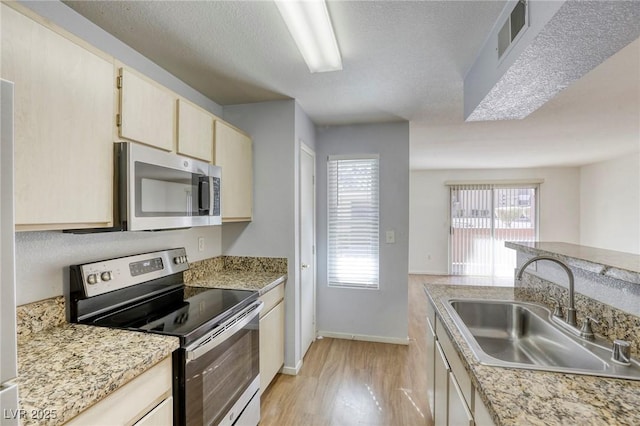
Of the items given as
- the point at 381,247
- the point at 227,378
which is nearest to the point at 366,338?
the point at 381,247

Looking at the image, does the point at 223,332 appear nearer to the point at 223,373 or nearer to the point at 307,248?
the point at 223,373

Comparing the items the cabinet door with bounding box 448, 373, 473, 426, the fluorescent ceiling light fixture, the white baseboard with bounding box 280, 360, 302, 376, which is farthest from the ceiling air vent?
the white baseboard with bounding box 280, 360, 302, 376

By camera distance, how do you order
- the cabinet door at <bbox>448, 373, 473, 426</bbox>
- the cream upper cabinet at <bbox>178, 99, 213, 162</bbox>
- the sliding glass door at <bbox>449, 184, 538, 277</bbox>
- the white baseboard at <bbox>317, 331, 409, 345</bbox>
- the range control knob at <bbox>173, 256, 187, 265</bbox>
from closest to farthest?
the cabinet door at <bbox>448, 373, 473, 426</bbox> → the cream upper cabinet at <bbox>178, 99, 213, 162</bbox> → the range control knob at <bbox>173, 256, 187, 265</bbox> → the white baseboard at <bbox>317, 331, 409, 345</bbox> → the sliding glass door at <bbox>449, 184, 538, 277</bbox>

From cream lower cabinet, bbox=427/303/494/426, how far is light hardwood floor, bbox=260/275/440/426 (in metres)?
0.37

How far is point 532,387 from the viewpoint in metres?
0.90

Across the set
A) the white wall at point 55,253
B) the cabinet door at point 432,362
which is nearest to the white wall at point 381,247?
the cabinet door at point 432,362

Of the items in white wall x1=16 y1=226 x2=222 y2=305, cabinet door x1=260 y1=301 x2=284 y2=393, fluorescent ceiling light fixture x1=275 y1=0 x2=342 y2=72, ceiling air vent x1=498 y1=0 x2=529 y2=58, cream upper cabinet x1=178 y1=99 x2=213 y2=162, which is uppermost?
fluorescent ceiling light fixture x1=275 y1=0 x2=342 y2=72

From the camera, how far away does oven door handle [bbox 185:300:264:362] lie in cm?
130

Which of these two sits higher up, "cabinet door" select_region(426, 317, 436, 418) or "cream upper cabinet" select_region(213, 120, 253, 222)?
"cream upper cabinet" select_region(213, 120, 253, 222)

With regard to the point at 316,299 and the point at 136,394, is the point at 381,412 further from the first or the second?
the point at 136,394

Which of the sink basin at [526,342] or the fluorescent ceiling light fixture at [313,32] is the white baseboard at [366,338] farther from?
the fluorescent ceiling light fixture at [313,32]

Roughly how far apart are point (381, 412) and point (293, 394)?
2.19ft

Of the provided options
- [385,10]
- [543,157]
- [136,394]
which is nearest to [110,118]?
[136,394]

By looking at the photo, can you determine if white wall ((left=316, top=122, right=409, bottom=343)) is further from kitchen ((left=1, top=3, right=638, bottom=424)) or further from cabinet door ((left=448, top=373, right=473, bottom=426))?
cabinet door ((left=448, top=373, right=473, bottom=426))
